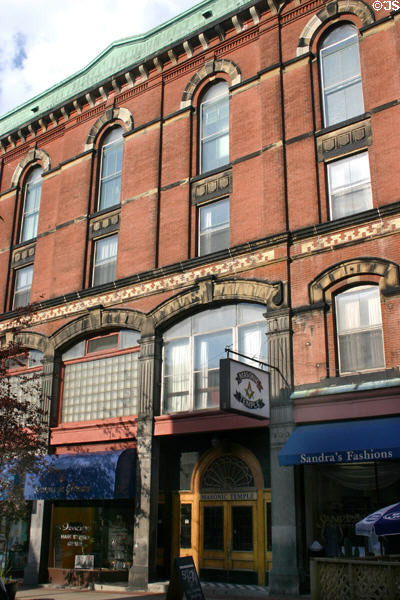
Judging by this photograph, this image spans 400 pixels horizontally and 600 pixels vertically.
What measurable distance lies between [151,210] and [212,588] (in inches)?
486

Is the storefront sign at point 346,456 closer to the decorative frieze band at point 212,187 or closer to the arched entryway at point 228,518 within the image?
the arched entryway at point 228,518

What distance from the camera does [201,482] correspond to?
18.9 metres

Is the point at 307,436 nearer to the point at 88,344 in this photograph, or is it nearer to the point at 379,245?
the point at 379,245

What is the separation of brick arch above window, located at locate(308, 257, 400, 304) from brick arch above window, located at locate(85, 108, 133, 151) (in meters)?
10.9

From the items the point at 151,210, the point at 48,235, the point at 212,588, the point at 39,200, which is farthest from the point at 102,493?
the point at 39,200

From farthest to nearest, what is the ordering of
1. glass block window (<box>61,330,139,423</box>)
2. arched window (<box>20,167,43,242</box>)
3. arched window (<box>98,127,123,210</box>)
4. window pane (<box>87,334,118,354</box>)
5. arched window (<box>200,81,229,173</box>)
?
arched window (<box>20,167,43,242</box>)
arched window (<box>98,127,123,210</box>)
window pane (<box>87,334,118,354</box>)
arched window (<box>200,81,229,173</box>)
glass block window (<box>61,330,139,423</box>)

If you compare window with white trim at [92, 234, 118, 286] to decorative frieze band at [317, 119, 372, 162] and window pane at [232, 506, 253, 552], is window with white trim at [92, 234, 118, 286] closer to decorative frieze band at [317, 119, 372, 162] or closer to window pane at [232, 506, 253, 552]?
decorative frieze band at [317, 119, 372, 162]

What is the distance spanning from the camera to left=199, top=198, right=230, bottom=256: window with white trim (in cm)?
2027

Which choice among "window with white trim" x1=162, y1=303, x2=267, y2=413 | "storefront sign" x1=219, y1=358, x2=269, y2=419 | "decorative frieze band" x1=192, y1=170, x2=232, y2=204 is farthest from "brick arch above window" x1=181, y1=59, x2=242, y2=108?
"storefront sign" x1=219, y1=358, x2=269, y2=419

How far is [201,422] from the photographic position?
1816cm

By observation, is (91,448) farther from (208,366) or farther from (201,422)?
(208,366)

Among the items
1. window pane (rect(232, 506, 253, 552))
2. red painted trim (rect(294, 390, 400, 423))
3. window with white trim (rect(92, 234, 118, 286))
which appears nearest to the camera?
red painted trim (rect(294, 390, 400, 423))

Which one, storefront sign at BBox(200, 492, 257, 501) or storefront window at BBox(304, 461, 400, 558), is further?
storefront sign at BBox(200, 492, 257, 501)

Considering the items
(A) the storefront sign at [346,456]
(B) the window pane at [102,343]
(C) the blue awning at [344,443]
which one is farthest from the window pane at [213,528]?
(B) the window pane at [102,343]
